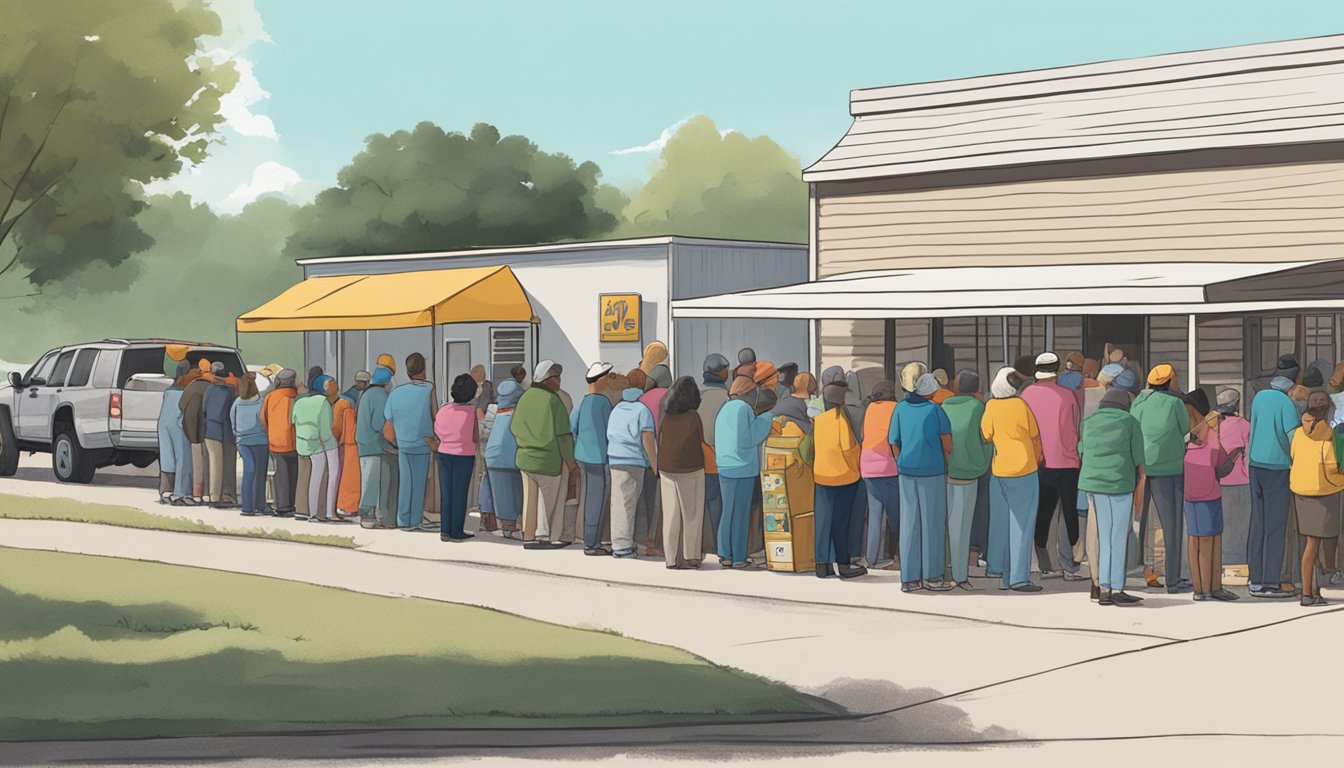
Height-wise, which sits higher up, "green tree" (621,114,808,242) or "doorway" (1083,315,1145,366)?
"green tree" (621,114,808,242)

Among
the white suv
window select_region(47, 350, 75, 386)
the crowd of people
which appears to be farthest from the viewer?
window select_region(47, 350, 75, 386)

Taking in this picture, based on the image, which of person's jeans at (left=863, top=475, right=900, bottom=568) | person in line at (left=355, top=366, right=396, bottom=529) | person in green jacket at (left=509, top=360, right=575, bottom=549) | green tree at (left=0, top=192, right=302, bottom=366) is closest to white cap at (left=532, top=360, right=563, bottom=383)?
person in green jacket at (left=509, top=360, right=575, bottom=549)

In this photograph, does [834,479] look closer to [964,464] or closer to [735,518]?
[964,464]

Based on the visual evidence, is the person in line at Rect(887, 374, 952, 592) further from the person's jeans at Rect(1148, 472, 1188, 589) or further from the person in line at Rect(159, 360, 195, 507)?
the person in line at Rect(159, 360, 195, 507)

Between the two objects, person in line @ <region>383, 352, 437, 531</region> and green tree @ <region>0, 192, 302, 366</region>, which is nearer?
person in line @ <region>383, 352, 437, 531</region>

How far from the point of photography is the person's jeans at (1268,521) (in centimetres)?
1314

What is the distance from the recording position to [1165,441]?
1285cm

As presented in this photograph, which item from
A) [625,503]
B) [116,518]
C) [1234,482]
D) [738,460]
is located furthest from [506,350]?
[1234,482]

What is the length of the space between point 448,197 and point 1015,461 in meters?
61.4

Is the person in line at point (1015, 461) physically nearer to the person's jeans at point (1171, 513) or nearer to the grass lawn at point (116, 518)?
the person's jeans at point (1171, 513)

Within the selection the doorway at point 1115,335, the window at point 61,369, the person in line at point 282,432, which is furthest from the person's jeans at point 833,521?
the window at point 61,369

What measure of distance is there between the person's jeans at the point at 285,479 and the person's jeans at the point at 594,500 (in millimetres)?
4892

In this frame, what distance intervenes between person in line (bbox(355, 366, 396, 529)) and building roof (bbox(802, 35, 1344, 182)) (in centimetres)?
741

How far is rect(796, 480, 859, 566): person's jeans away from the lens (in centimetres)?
1411
